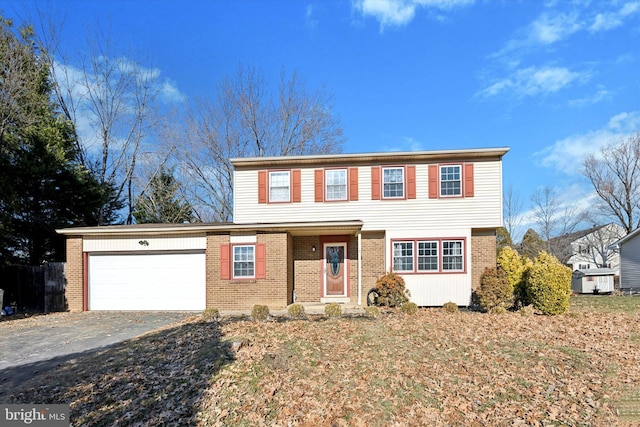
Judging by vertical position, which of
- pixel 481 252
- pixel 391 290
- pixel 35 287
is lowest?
pixel 35 287

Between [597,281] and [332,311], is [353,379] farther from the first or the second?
[597,281]

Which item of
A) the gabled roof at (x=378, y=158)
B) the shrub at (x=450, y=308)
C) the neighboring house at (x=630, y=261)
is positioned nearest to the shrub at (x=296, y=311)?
the shrub at (x=450, y=308)

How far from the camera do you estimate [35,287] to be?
1453cm

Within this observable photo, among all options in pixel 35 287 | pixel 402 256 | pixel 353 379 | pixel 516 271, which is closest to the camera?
pixel 353 379

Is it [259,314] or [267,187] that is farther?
[267,187]

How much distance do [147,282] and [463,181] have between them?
1245cm

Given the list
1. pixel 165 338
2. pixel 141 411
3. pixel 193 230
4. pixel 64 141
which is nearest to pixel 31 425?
pixel 141 411

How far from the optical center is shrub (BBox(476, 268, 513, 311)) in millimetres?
12273

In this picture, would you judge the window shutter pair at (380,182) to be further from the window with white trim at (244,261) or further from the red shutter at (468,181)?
the window with white trim at (244,261)

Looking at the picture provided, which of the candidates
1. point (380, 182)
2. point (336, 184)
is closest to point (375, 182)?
point (380, 182)

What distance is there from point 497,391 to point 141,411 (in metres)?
5.11

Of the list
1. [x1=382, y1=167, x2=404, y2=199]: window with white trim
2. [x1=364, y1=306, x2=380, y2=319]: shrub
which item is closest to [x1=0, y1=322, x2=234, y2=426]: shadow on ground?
[x1=364, y1=306, x2=380, y2=319]: shrub

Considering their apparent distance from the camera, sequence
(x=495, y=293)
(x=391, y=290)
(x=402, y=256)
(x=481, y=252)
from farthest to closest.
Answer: (x=402, y=256) < (x=481, y=252) < (x=391, y=290) < (x=495, y=293)

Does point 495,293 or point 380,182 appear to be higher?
point 380,182
